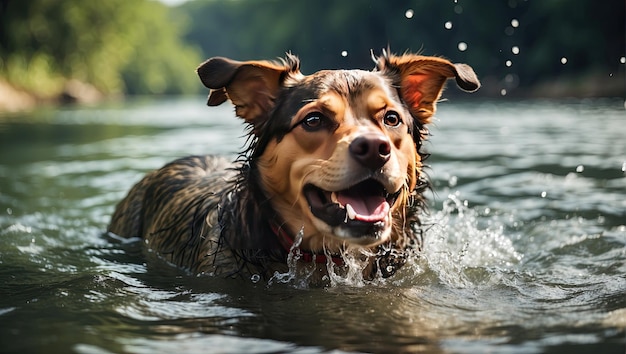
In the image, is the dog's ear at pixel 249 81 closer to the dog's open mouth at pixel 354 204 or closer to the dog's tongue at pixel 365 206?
the dog's open mouth at pixel 354 204

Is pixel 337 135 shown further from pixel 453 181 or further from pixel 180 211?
pixel 453 181

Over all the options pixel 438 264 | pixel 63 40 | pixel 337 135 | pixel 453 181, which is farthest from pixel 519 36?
pixel 337 135

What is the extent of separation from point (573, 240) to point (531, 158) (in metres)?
6.95

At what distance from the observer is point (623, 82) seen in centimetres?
3609

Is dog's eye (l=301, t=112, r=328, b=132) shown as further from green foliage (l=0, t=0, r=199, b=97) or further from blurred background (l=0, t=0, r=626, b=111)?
green foliage (l=0, t=0, r=199, b=97)

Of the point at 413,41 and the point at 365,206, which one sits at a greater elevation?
the point at 413,41

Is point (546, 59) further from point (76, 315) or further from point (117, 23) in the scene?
point (76, 315)

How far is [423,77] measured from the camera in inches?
222

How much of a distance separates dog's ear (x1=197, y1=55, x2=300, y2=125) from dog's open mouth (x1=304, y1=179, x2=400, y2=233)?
2.70 ft

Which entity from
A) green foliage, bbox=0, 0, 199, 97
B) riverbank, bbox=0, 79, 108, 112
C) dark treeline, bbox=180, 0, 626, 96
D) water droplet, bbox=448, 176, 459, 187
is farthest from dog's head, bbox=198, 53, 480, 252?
green foliage, bbox=0, 0, 199, 97

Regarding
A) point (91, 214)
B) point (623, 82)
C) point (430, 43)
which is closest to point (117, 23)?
point (430, 43)

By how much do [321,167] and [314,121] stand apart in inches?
14.7

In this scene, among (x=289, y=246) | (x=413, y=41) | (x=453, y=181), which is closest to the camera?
(x=289, y=246)

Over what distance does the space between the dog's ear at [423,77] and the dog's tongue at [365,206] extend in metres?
1.03
